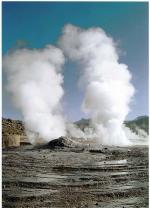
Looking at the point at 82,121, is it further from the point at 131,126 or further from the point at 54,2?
the point at 54,2

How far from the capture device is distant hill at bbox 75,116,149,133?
418cm

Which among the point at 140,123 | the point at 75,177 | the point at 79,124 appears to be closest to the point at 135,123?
the point at 140,123

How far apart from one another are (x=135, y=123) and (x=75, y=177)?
3.26 ft

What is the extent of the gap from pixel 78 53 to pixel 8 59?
82cm

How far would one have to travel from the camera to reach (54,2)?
159 inches

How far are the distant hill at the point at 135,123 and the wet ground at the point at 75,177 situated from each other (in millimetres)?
330

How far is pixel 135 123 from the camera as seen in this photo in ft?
13.9

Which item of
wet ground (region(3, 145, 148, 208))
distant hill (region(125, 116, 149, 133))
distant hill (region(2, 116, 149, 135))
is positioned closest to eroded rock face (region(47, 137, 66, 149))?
wet ground (region(3, 145, 148, 208))

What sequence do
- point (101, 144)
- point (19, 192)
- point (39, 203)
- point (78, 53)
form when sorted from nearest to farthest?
point (39, 203) < point (19, 192) < point (78, 53) < point (101, 144)

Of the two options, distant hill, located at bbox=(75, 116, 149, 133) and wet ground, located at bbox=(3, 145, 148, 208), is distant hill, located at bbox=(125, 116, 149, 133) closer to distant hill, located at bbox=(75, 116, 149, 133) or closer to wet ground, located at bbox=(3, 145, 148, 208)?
distant hill, located at bbox=(75, 116, 149, 133)

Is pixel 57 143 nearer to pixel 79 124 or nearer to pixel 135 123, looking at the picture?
pixel 79 124

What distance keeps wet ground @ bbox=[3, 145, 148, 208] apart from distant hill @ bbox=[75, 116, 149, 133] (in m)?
0.33

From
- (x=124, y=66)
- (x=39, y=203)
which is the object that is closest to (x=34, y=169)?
(x=39, y=203)

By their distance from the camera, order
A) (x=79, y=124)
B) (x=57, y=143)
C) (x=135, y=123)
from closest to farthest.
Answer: (x=135, y=123) < (x=79, y=124) < (x=57, y=143)
